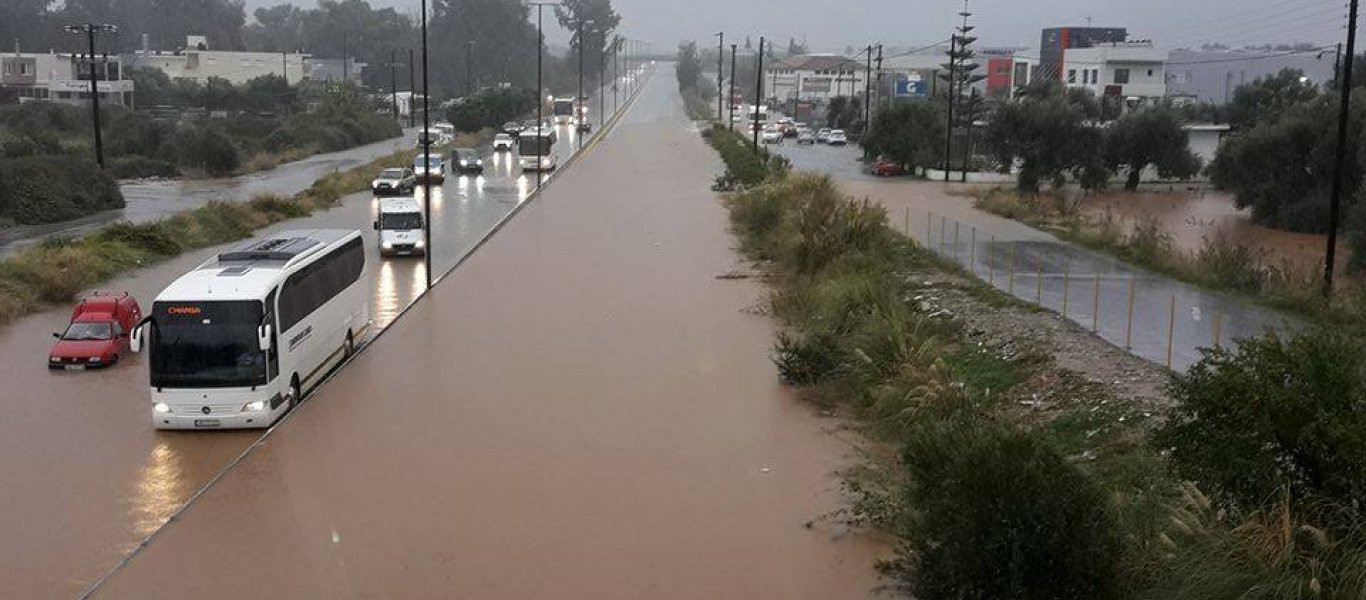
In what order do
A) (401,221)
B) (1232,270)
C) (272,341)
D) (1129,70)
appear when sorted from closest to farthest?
1. (272,341)
2. (1232,270)
3. (401,221)
4. (1129,70)

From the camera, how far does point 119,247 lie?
1232 inches

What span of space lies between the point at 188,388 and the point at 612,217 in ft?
93.1

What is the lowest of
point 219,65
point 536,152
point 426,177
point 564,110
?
point 536,152

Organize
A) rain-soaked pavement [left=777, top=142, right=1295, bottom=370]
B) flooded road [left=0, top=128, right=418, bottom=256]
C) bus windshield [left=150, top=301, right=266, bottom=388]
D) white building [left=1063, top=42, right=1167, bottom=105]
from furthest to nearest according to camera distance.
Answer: white building [left=1063, top=42, right=1167, bottom=105] → flooded road [left=0, top=128, right=418, bottom=256] → rain-soaked pavement [left=777, top=142, right=1295, bottom=370] → bus windshield [left=150, top=301, right=266, bottom=388]

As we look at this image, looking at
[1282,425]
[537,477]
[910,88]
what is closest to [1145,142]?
[537,477]

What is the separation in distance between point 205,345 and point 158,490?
89.4 inches

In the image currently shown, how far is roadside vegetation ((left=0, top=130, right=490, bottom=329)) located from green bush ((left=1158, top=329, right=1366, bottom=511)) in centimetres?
2183

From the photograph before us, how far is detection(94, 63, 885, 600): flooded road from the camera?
1155 centimetres

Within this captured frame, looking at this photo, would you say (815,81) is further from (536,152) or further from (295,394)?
(295,394)

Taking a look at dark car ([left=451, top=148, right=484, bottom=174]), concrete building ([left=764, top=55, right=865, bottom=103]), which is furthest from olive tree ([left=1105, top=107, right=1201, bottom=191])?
concrete building ([left=764, top=55, right=865, bottom=103])

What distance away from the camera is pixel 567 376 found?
64.3ft

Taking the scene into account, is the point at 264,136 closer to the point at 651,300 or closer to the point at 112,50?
the point at 651,300

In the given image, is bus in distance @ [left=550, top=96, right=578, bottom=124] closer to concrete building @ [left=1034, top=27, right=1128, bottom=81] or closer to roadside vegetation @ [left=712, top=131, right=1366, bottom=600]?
concrete building @ [left=1034, top=27, right=1128, bottom=81]

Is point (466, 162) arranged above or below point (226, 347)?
below
